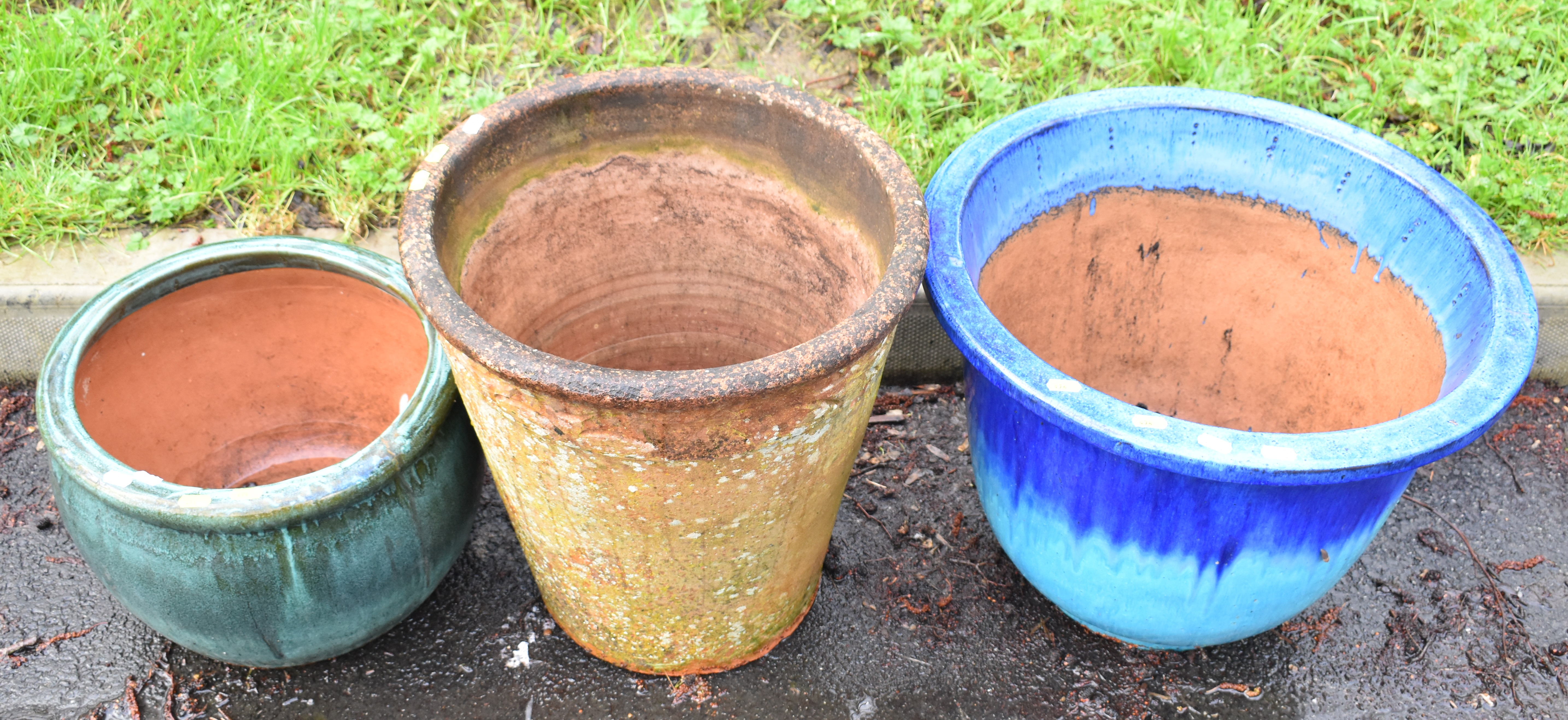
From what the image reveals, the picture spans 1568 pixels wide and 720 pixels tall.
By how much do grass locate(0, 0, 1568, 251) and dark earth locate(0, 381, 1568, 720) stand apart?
0.93 m

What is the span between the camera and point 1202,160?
7.87ft

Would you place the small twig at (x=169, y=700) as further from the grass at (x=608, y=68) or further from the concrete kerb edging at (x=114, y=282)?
the grass at (x=608, y=68)

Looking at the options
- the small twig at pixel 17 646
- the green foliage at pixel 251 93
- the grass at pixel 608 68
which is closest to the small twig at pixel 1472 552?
the grass at pixel 608 68

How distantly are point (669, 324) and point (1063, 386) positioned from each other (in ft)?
3.67

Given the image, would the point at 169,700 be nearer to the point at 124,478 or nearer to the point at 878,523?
the point at 124,478

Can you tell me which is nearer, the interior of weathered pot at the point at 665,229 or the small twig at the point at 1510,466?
the interior of weathered pot at the point at 665,229

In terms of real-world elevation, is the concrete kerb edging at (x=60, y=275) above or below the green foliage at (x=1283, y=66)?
below

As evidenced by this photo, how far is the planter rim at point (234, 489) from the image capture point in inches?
73.1

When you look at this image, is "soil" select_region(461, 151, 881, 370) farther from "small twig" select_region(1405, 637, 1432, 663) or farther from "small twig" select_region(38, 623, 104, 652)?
"small twig" select_region(1405, 637, 1432, 663)

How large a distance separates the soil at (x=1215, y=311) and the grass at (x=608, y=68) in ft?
2.29

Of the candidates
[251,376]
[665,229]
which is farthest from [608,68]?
[251,376]

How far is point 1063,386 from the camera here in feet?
5.77

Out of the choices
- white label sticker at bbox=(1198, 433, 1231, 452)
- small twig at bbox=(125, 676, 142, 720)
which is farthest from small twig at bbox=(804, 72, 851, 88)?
small twig at bbox=(125, 676, 142, 720)

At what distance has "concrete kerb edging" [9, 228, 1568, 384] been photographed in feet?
9.16
